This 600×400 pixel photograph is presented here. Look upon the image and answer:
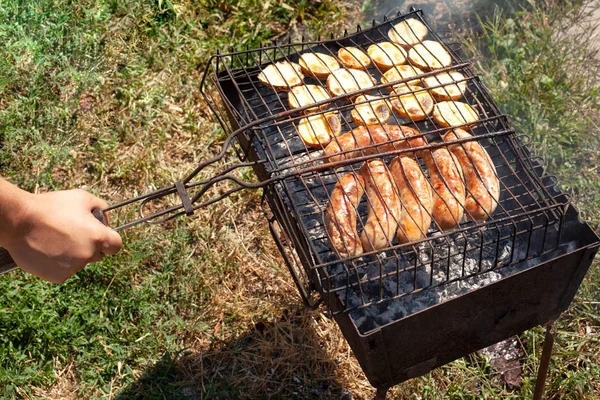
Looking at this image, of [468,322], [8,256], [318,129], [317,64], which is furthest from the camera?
[317,64]

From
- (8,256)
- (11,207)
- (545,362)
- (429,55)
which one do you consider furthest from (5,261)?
(545,362)

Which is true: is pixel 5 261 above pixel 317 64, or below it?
below

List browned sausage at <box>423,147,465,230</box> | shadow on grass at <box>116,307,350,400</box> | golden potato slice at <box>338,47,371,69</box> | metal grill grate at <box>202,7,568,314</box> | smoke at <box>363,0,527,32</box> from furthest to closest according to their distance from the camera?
1. smoke at <box>363,0,527,32</box>
2. shadow on grass at <box>116,307,350,400</box>
3. golden potato slice at <box>338,47,371,69</box>
4. browned sausage at <box>423,147,465,230</box>
5. metal grill grate at <box>202,7,568,314</box>

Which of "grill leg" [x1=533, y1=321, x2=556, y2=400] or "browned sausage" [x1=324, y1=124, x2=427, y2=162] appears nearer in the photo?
"browned sausage" [x1=324, y1=124, x2=427, y2=162]

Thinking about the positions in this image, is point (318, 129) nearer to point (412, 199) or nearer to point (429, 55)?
point (412, 199)

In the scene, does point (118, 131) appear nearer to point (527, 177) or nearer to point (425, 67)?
point (425, 67)

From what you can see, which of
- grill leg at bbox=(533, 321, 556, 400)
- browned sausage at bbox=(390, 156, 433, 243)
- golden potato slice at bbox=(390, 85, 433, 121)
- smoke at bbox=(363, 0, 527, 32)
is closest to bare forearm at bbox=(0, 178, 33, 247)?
browned sausage at bbox=(390, 156, 433, 243)

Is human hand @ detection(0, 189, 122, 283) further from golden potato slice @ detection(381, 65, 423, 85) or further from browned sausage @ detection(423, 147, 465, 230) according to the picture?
golden potato slice @ detection(381, 65, 423, 85)
